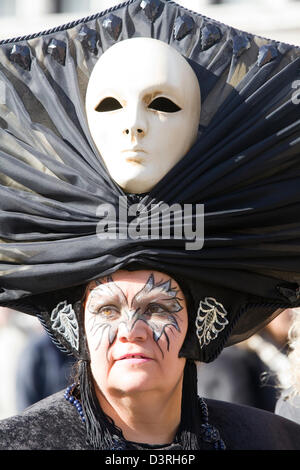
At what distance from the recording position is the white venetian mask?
298 centimetres

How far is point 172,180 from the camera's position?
3.00m

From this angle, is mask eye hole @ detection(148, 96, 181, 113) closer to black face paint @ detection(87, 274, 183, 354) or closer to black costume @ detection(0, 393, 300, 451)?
black face paint @ detection(87, 274, 183, 354)

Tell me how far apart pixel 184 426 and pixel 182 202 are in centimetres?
64

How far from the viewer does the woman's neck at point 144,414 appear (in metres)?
3.00

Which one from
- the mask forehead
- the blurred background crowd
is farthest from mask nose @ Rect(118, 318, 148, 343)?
the blurred background crowd

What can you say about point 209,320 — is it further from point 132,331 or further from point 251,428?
point 251,428

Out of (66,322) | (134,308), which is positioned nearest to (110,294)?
(134,308)

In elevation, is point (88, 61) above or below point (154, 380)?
above

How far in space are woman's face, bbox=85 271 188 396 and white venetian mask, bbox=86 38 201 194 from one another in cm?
27

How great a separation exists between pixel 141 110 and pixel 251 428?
106cm

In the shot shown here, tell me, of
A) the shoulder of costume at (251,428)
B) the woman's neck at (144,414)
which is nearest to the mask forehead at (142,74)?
the woman's neck at (144,414)

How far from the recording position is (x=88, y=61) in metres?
3.16

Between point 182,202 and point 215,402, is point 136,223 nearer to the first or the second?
point 182,202

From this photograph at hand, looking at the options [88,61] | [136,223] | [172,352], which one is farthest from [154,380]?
[88,61]
